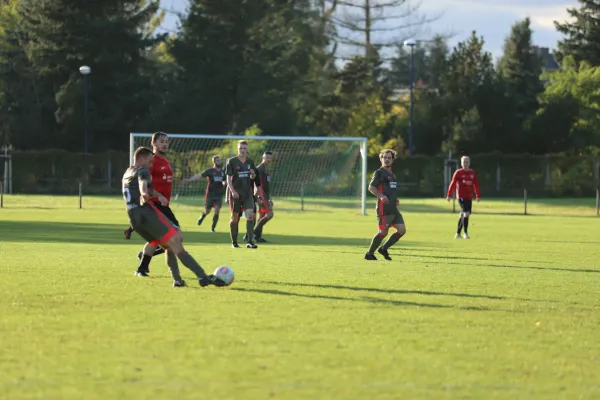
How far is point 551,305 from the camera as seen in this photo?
11867 mm

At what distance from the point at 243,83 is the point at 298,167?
2057cm

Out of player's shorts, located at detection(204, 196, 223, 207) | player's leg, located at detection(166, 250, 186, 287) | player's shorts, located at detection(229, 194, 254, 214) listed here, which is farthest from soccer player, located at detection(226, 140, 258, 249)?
player's shorts, located at detection(204, 196, 223, 207)

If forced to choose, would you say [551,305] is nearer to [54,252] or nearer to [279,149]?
[54,252]

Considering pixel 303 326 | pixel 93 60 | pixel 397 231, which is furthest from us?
pixel 93 60

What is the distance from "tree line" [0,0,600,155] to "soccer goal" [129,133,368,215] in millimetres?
15073

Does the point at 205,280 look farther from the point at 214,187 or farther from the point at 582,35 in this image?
the point at 582,35

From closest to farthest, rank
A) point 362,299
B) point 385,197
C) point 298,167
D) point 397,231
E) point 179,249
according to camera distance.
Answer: point 362,299 → point 179,249 → point 385,197 → point 397,231 → point 298,167

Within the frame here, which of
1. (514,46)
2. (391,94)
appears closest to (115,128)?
(391,94)

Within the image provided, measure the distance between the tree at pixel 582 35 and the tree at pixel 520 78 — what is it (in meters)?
3.09

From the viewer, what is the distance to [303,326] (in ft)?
32.3

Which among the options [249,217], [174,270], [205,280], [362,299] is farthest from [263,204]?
[362,299]

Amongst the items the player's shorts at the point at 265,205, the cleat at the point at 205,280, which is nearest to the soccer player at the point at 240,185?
the player's shorts at the point at 265,205

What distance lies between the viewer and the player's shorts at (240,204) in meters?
19.8

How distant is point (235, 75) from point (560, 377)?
61008mm
